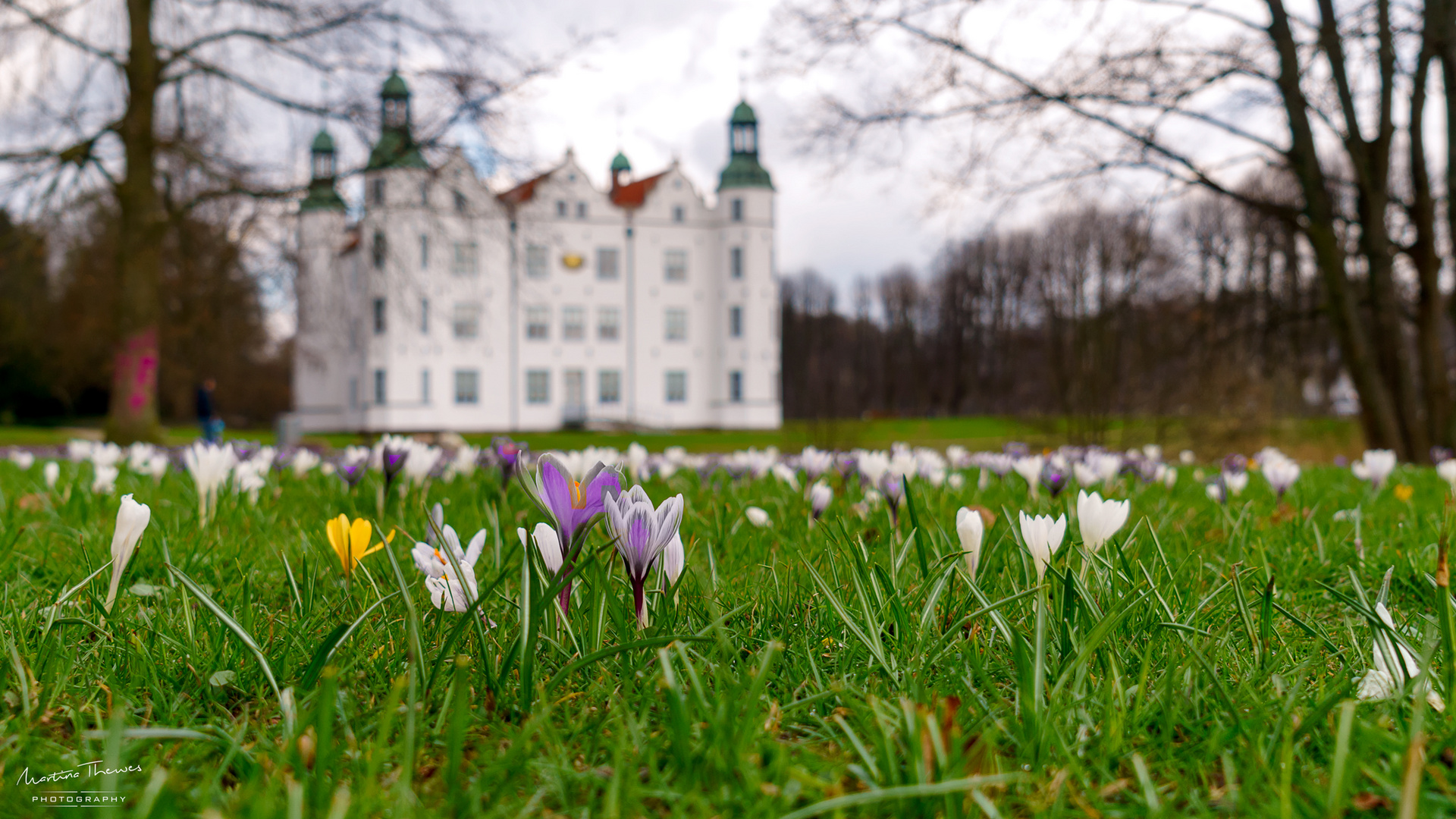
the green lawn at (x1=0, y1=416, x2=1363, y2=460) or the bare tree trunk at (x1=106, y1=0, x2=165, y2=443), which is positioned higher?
the bare tree trunk at (x1=106, y1=0, x2=165, y2=443)

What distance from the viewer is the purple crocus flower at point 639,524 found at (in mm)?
1128

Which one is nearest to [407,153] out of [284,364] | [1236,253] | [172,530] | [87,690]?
[172,530]

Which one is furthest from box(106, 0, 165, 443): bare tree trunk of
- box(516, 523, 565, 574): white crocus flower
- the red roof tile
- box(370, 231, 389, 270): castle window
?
the red roof tile

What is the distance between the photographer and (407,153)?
11.6m

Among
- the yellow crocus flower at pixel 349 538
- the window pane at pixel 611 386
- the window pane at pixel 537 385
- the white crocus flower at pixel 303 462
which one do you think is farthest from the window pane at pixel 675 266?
the yellow crocus flower at pixel 349 538

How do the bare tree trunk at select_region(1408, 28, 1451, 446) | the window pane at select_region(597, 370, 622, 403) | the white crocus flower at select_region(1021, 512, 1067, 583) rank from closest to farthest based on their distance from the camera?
the white crocus flower at select_region(1021, 512, 1067, 583), the bare tree trunk at select_region(1408, 28, 1451, 446), the window pane at select_region(597, 370, 622, 403)

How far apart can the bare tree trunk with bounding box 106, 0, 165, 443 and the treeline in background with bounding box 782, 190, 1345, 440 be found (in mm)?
10672

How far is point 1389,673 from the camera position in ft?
3.80

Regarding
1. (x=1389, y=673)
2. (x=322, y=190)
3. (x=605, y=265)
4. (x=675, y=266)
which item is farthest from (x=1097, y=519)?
(x=675, y=266)

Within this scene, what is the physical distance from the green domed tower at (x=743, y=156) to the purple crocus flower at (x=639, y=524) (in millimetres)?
36470

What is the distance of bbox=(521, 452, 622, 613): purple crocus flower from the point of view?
1.12 m

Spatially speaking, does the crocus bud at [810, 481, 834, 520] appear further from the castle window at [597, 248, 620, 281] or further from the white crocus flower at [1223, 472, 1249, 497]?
the castle window at [597, 248, 620, 281]

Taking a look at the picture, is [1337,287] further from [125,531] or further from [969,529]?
[125,531]

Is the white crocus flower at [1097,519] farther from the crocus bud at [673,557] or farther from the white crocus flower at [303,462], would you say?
the white crocus flower at [303,462]
